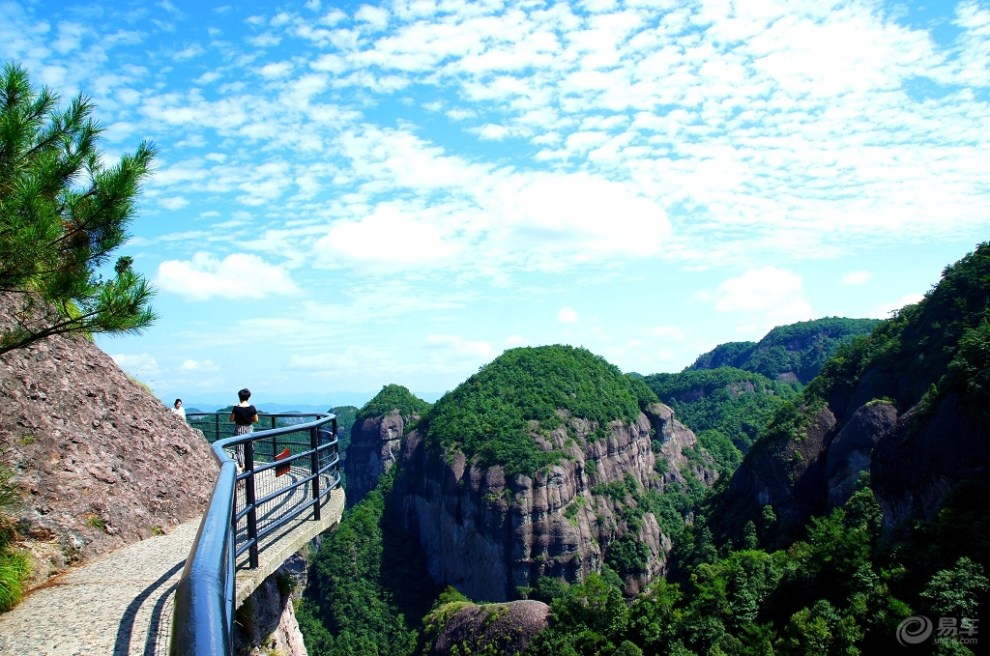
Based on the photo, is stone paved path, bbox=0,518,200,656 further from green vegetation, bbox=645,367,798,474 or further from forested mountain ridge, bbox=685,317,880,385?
forested mountain ridge, bbox=685,317,880,385

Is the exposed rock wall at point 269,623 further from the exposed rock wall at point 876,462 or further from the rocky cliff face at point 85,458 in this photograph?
the exposed rock wall at point 876,462

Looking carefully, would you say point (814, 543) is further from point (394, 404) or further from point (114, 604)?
point (394, 404)

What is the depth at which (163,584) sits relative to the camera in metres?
5.44

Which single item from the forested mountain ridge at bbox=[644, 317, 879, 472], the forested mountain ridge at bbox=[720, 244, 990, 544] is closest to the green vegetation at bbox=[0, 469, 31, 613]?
the forested mountain ridge at bbox=[720, 244, 990, 544]

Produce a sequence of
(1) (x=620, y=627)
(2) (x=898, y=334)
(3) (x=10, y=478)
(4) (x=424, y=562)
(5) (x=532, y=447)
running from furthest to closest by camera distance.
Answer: (4) (x=424, y=562) → (5) (x=532, y=447) → (2) (x=898, y=334) → (1) (x=620, y=627) → (3) (x=10, y=478)

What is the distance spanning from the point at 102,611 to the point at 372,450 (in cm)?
11114

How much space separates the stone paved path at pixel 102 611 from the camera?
167 inches

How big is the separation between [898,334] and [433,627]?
47783 mm

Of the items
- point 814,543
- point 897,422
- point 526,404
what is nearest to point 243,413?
point 897,422

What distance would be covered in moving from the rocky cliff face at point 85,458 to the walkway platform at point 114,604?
0.57 m

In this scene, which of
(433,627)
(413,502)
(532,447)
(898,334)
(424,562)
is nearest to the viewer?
(433,627)

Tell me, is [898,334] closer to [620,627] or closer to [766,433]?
[766,433]

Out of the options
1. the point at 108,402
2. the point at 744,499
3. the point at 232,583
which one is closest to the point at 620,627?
the point at 744,499

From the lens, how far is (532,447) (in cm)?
7775
